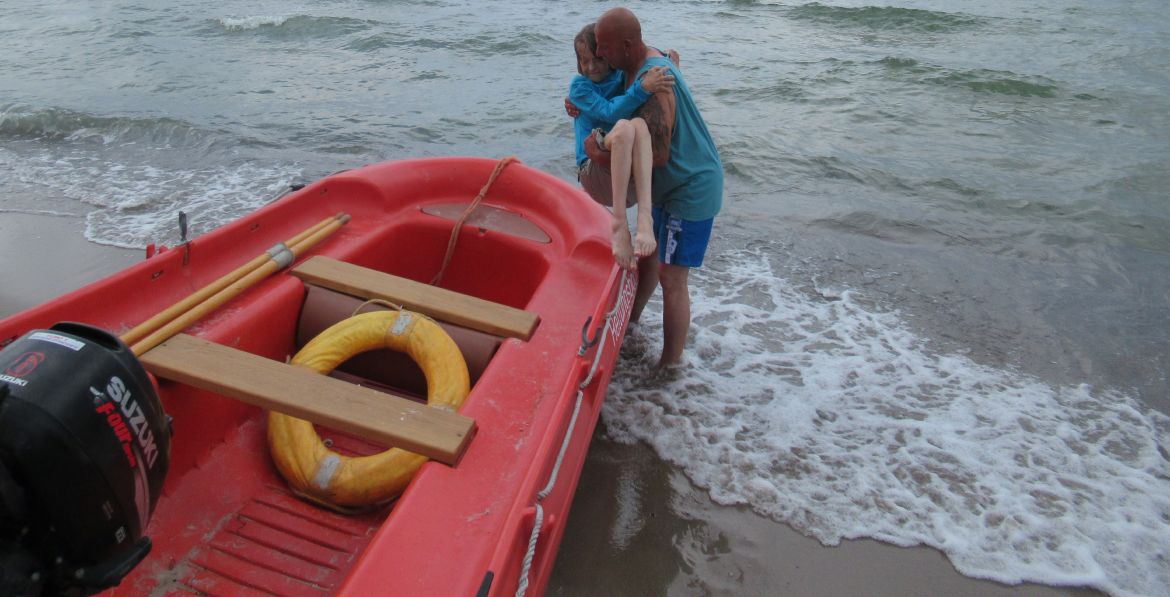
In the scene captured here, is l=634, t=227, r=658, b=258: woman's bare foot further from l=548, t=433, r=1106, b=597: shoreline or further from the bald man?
l=548, t=433, r=1106, b=597: shoreline

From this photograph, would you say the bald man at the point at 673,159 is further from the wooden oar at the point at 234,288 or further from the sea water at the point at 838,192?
the wooden oar at the point at 234,288

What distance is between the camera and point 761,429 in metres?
3.25

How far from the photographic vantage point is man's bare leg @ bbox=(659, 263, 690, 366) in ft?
10.0

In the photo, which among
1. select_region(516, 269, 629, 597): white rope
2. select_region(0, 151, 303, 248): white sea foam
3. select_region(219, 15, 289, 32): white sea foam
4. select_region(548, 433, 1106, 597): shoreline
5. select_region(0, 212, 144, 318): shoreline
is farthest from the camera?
select_region(219, 15, 289, 32): white sea foam

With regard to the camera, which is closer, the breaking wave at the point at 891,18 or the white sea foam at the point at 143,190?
the white sea foam at the point at 143,190

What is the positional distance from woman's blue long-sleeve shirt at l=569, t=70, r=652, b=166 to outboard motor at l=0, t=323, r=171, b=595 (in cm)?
173

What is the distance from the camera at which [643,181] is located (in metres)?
2.59

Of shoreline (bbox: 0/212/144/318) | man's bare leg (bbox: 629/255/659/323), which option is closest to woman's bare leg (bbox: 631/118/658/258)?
man's bare leg (bbox: 629/255/659/323)

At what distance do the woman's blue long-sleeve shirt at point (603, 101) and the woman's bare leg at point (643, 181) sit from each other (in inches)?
2.7

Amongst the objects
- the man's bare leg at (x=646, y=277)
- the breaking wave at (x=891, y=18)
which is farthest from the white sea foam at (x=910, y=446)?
the breaking wave at (x=891, y=18)

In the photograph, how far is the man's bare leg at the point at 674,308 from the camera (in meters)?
3.05

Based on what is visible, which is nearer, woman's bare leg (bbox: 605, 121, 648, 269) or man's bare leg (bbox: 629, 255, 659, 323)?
woman's bare leg (bbox: 605, 121, 648, 269)

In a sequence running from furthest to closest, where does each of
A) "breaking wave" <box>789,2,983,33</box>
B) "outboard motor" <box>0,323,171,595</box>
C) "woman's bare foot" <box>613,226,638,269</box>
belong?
"breaking wave" <box>789,2,983,33</box>
"woman's bare foot" <box>613,226,638,269</box>
"outboard motor" <box>0,323,171,595</box>

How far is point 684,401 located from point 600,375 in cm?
102
